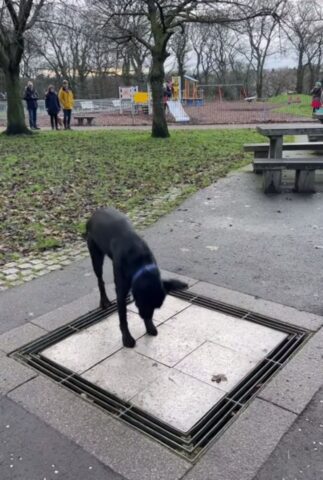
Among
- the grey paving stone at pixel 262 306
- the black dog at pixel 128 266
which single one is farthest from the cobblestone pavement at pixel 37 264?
the grey paving stone at pixel 262 306

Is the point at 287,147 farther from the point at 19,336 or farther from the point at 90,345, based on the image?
the point at 19,336

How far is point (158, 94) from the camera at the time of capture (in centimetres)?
1611

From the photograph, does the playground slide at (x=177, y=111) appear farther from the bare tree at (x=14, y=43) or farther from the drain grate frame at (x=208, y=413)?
the drain grate frame at (x=208, y=413)

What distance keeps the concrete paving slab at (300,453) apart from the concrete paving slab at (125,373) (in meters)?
0.90

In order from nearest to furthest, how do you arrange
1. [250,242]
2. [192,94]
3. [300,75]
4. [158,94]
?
1. [250,242]
2. [158,94]
3. [192,94]
4. [300,75]

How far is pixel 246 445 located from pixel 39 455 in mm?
1137

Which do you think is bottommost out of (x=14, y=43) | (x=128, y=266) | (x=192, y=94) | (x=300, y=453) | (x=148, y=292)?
(x=300, y=453)

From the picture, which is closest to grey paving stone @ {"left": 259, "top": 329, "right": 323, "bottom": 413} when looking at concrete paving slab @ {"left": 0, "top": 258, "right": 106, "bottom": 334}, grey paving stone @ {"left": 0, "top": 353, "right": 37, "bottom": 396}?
grey paving stone @ {"left": 0, "top": 353, "right": 37, "bottom": 396}

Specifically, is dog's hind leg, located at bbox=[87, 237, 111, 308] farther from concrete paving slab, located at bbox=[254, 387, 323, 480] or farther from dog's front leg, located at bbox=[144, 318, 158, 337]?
concrete paving slab, located at bbox=[254, 387, 323, 480]

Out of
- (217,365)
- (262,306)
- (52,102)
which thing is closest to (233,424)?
(217,365)

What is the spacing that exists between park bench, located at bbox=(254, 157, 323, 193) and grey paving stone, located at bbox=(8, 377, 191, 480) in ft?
19.5

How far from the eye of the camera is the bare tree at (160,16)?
1462cm

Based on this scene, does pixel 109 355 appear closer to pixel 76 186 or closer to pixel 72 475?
pixel 72 475

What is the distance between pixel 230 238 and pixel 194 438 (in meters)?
3.59
